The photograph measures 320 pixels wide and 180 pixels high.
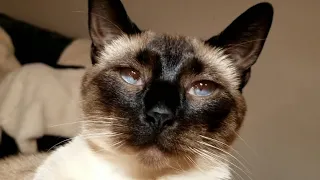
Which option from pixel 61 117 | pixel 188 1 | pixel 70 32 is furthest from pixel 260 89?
pixel 70 32

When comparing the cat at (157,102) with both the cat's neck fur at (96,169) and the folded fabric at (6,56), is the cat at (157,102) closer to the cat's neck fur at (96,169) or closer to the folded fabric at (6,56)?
the cat's neck fur at (96,169)

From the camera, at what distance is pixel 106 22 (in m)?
1.22

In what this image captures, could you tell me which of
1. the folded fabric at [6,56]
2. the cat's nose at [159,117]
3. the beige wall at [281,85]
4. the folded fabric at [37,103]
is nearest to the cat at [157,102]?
the cat's nose at [159,117]

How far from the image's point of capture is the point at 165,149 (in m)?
0.99

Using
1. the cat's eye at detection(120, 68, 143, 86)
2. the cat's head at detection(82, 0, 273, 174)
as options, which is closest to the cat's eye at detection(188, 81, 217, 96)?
the cat's head at detection(82, 0, 273, 174)

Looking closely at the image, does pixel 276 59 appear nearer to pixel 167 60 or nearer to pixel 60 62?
pixel 167 60

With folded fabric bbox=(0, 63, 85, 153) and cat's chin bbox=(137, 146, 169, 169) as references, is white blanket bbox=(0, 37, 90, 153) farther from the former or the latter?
cat's chin bbox=(137, 146, 169, 169)

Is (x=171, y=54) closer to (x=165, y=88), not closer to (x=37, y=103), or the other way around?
(x=165, y=88)

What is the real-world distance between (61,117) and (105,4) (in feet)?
3.15

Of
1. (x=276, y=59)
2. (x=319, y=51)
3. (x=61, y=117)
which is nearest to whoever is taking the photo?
(x=319, y=51)

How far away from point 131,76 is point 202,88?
175 mm

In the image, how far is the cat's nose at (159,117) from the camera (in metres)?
0.96

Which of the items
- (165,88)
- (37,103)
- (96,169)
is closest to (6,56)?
(37,103)

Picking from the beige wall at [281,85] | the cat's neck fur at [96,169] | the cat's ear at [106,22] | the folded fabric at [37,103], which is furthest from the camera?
the folded fabric at [37,103]
